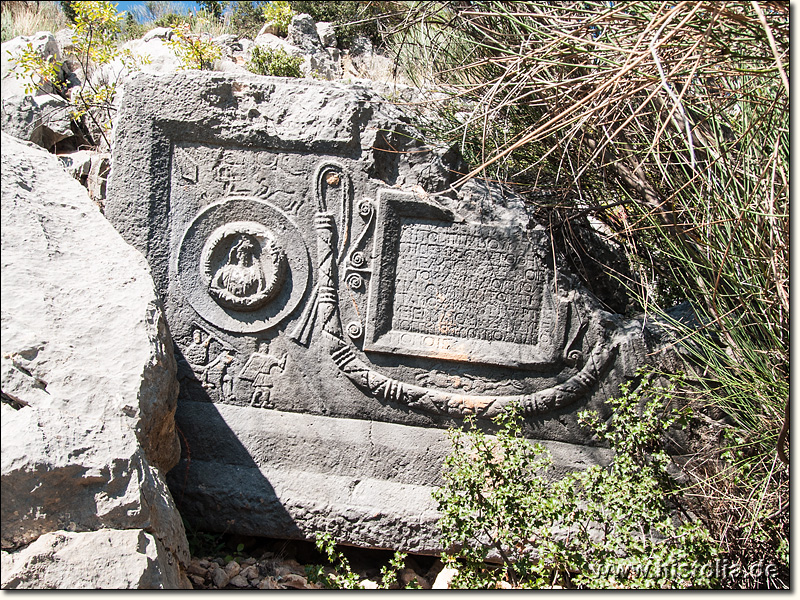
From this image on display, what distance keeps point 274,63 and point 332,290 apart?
305cm

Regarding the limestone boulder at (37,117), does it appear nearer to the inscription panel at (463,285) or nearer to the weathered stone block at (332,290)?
the weathered stone block at (332,290)

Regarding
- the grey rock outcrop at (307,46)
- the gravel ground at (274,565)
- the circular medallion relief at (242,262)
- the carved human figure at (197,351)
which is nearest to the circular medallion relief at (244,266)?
the circular medallion relief at (242,262)

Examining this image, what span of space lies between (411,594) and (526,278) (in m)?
1.61

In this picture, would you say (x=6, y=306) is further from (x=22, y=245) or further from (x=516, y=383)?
(x=516, y=383)

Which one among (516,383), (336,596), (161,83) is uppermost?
(161,83)

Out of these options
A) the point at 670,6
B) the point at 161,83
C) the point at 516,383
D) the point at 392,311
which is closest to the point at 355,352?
the point at 392,311

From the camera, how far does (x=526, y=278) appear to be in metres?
3.31

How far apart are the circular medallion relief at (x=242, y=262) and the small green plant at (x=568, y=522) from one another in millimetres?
1135

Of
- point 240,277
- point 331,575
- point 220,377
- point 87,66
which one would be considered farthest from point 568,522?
point 87,66

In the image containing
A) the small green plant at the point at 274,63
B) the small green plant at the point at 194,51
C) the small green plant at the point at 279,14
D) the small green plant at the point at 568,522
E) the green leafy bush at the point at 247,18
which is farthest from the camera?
the green leafy bush at the point at 247,18

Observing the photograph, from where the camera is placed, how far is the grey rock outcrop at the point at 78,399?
79.8 inches

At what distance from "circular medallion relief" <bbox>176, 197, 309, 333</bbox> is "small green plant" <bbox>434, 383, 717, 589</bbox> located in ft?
3.72

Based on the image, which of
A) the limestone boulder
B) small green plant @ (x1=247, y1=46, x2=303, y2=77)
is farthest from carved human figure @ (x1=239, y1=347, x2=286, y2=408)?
small green plant @ (x1=247, y1=46, x2=303, y2=77)

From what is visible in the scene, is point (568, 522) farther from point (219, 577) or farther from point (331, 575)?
point (219, 577)
